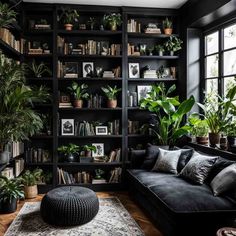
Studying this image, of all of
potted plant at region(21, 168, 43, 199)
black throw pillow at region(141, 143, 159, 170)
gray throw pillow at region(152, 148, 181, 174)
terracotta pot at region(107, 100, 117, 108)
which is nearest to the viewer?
gray throw pillow at region(152, 148, 181, 174)

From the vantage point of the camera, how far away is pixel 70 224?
11.6 ft

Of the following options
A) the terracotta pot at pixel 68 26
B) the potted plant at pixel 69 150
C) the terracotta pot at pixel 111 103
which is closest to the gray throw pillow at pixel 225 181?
the terracotta pot at pixel 111 103

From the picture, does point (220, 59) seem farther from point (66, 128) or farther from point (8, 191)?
point (8, 191)

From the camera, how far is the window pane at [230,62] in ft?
14.6

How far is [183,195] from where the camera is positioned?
3.27m

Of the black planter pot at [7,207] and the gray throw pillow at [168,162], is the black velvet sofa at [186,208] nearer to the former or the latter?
the gray throw pillow at [168,162]

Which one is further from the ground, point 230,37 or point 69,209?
point 230,37

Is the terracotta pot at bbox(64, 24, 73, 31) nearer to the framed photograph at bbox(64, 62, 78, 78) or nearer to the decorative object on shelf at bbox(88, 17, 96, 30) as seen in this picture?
the decorative object on shelf at bbox(88, 17, 96, 30)

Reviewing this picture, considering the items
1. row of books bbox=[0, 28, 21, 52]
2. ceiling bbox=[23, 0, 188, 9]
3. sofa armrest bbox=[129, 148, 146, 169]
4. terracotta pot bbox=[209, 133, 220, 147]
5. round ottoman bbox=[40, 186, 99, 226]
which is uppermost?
ceiling bbox=[23, 0, 188, 9]

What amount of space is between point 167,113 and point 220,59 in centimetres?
110

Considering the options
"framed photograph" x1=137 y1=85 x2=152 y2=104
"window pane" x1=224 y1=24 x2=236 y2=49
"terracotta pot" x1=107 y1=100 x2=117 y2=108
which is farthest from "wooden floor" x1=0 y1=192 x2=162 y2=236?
"window pane" x1=224 y1=24 x2=236 y2=49

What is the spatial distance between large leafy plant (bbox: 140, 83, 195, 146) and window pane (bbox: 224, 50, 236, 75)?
65cm

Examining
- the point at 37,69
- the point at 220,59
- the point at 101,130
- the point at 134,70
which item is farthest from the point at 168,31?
the point at 37,69

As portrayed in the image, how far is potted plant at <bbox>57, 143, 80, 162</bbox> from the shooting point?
203 inches
